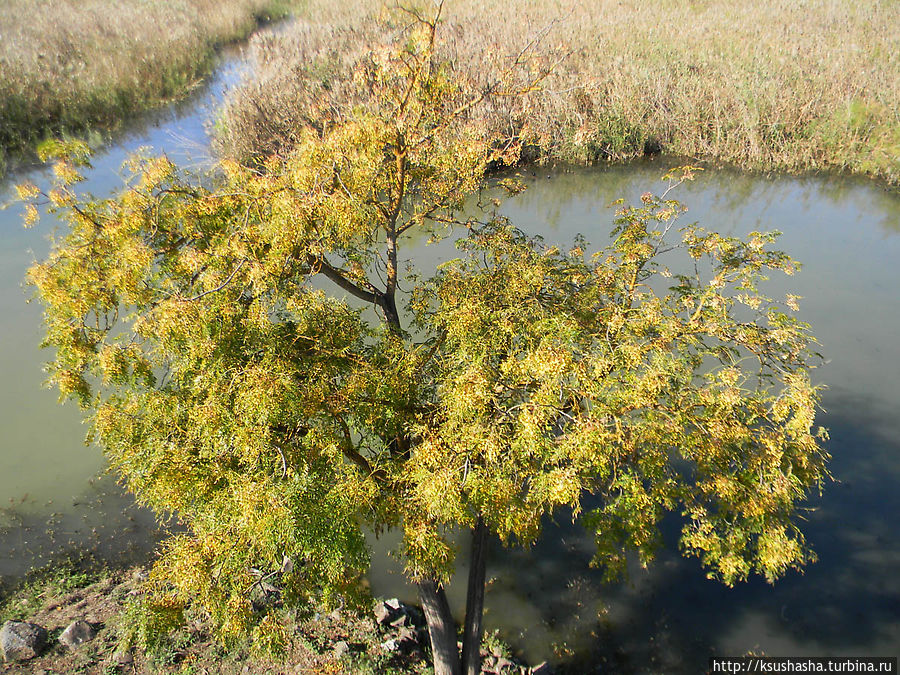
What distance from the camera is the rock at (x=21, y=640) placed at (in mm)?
5859

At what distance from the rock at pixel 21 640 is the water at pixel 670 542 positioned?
155 cm

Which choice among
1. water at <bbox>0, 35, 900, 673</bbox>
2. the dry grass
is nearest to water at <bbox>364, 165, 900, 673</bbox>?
water at <bbox>0, 35, 900, 673</bbox>

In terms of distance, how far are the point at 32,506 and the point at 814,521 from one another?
11.7 meters

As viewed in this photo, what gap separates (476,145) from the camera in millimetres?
5629

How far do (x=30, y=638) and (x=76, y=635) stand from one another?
0.43 meters

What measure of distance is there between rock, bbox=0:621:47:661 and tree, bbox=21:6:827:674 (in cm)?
282

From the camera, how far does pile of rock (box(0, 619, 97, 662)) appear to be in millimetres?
5867

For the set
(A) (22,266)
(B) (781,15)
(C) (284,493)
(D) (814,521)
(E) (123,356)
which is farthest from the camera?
(B) (781,15)

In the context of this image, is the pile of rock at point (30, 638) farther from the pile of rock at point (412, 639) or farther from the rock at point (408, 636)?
the rock at point (408, 636)

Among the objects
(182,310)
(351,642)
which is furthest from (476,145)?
(351,642)

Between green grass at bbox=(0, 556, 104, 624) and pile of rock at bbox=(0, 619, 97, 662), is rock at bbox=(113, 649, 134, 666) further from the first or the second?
green grass at bbox=(0, 556, 104, 624)

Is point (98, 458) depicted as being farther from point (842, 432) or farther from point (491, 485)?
point (842, 432)

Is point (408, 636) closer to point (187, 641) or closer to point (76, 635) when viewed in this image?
point (187, 641)

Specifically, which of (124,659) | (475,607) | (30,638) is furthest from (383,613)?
(30,638)
